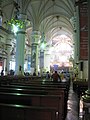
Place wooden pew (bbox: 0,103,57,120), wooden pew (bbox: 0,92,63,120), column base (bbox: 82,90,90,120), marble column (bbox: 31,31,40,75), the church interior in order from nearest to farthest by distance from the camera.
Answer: wooden pew (bbox: 0,103,57,120)
column base (bbox: 82,90,90,120)
the church interior
wooden pew (bbox: 0,92,63,120)
marble column (bbox: 31,31,40,75)

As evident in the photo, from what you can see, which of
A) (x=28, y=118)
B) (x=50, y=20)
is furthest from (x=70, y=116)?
(x=50, y=20)

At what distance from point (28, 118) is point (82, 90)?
6425 millimetres

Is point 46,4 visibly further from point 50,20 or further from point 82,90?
point 82,90

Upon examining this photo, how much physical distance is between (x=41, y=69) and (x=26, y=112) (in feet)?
119

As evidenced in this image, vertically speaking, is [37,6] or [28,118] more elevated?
[37,6]

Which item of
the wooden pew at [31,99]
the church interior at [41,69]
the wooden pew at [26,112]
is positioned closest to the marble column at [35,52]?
the church interior at [41,69]

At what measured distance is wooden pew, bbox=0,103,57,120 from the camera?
4308 millimetres

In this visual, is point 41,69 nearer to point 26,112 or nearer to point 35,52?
point 35,52

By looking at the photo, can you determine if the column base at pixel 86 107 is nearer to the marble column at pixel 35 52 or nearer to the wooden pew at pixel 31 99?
the wooden pew at pixel 31 99

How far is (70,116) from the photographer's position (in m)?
6.78

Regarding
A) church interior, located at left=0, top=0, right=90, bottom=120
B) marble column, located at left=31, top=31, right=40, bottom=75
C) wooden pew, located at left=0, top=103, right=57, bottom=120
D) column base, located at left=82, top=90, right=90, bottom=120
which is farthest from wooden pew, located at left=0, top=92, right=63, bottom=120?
marble column, located at left=31, top=31, right=40, bottom=75

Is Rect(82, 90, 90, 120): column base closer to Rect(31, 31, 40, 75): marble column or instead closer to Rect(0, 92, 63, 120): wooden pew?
Rect(0, 92, 63, 120): wooden pew

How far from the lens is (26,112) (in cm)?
446

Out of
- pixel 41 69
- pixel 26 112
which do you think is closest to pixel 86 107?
pixel 26 112
